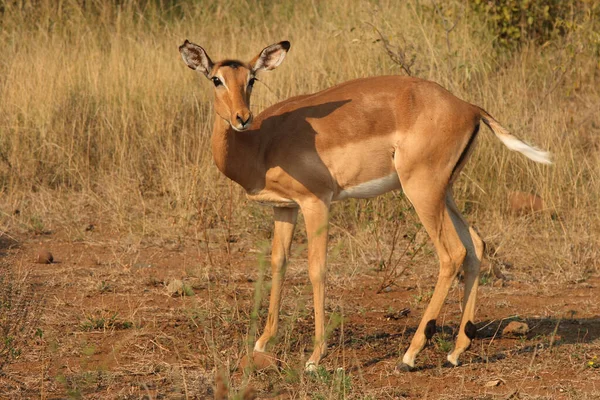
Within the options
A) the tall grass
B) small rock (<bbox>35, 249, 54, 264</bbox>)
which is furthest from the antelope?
small rock (<bbox>35, 249, 54, 264</bbox>)

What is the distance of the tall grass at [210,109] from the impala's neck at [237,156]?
2.02m

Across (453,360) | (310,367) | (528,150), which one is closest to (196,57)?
(310,367)

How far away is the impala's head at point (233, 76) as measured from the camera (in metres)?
4.81

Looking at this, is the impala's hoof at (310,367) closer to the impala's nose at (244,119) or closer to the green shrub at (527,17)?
the impala's nose at (244,119)

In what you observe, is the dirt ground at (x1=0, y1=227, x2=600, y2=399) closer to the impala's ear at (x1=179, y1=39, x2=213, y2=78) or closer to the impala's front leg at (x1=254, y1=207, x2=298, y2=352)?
the impala's front leg at (x1=254, y1=207, x2=298, y2=352)

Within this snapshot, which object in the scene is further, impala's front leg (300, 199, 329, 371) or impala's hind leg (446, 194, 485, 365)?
impala's hind leg (446, 194, 485, 365)

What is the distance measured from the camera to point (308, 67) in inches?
368

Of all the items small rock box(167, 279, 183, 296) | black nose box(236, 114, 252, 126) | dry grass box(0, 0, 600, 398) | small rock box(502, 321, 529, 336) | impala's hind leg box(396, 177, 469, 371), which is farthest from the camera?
dry grass box(0, 0, 600, 398)

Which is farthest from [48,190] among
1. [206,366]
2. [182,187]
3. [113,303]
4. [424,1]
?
[424,1]

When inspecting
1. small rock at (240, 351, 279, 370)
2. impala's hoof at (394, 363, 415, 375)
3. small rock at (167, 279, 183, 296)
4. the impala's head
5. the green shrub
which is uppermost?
the impala's head

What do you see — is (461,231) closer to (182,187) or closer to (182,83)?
(182,187)

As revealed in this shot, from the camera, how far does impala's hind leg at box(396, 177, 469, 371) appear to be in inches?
199

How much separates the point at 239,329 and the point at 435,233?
1.33 metres

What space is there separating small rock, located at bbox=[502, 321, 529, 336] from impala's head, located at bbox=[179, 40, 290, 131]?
6.72 ft
